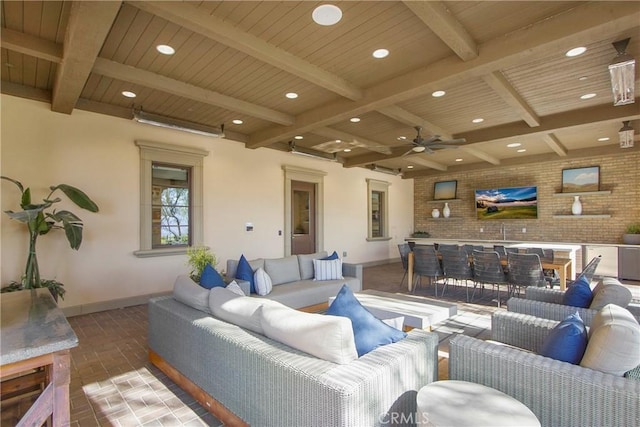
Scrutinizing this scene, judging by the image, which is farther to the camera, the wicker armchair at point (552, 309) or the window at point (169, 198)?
the window at point (169, 198)

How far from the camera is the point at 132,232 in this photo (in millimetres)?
4938

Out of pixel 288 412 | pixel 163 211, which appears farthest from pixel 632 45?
pixel 163 211

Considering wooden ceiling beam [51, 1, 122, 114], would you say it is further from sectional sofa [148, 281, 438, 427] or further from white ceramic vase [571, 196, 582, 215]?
white ceramic vase [571, 196, 582, 215]

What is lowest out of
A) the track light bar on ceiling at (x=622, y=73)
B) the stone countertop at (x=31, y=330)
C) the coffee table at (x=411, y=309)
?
the coffee table at (x=411, y=309)

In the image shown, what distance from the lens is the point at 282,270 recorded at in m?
4.58

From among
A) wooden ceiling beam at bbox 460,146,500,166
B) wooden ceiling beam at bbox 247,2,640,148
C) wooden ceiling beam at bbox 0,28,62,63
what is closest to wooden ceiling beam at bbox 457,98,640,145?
wooden ceiling beam at bbox 460,146,500,166

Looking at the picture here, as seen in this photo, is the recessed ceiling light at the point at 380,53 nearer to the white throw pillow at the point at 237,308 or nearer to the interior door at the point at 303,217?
the white throw pillow at the point at 237,308

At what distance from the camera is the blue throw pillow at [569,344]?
1.62 meters

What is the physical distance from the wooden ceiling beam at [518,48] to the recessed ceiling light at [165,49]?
2.23 meters

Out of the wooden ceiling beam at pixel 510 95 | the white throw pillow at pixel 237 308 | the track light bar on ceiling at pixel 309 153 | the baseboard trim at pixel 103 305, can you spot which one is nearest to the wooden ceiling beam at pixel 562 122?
the wooden ceiling beam at pixel 510 95

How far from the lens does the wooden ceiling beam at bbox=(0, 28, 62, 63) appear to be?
9.32ft

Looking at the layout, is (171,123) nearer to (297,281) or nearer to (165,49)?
(165,49)

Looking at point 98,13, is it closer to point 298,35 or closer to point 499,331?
point 298,35

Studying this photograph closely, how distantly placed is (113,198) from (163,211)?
80 centimetres
